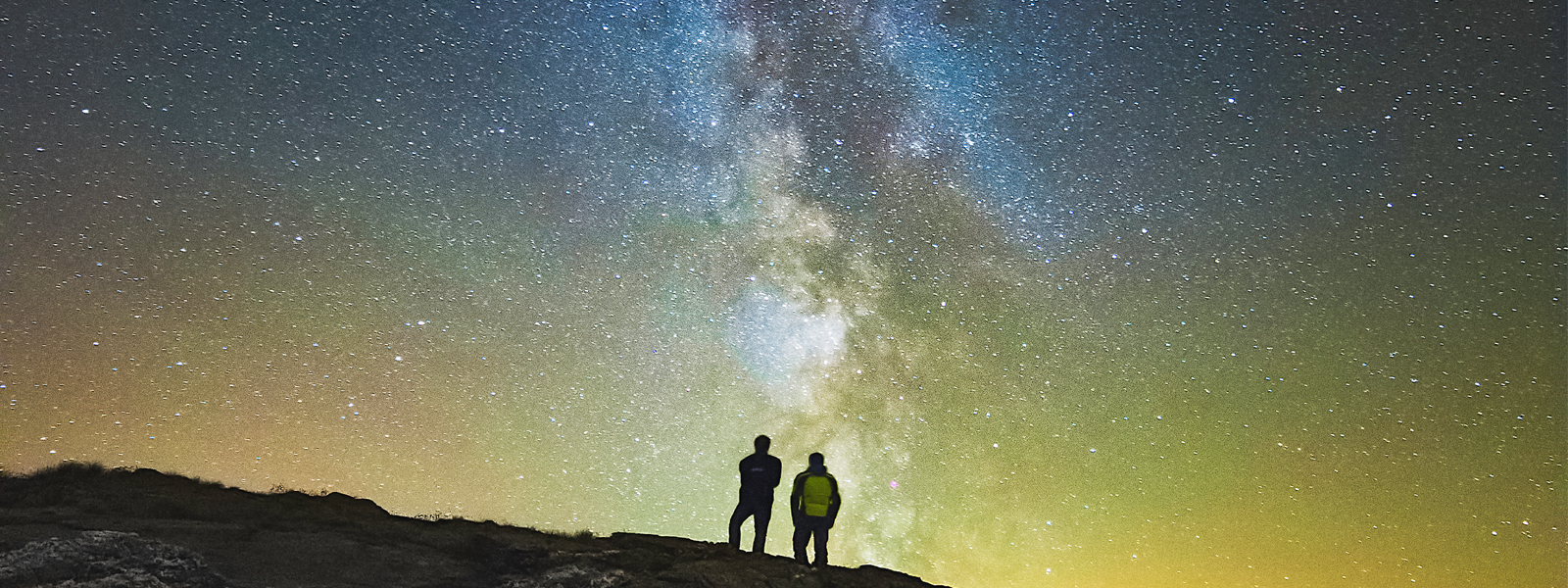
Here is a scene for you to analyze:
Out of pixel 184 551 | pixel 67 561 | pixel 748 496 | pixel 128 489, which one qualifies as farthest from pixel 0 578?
pixel 748 496

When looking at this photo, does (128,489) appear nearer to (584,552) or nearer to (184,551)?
(184,551)

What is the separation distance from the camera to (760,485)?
9.74m

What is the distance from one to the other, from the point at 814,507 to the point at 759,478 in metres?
0.73

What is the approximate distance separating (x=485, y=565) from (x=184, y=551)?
8.81 ft

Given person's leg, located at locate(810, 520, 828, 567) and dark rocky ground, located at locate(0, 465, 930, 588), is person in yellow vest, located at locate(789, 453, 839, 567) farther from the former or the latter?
dark rocky ground, located at locate(0, 465, 930, 588)

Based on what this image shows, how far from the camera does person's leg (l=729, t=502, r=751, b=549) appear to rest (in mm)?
9852

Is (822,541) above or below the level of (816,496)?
below

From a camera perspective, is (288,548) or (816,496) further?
(816,496)

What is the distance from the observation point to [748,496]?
9789mm

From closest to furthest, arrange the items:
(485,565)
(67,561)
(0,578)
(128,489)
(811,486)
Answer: (0,578), (67,561), (485,565), (811,486), (128,489)

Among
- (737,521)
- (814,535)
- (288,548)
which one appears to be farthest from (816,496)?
(288,548)

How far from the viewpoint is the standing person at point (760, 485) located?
32.0 feet

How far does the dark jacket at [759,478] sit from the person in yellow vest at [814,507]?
27 centimetres

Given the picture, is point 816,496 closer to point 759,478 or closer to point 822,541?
point 822,541
